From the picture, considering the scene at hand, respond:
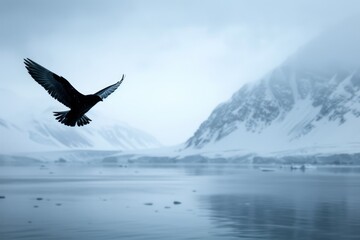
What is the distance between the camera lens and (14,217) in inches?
1372

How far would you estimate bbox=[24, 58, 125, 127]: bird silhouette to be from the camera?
761cm

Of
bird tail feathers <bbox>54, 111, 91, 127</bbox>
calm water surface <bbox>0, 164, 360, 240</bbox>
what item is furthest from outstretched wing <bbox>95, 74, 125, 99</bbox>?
calm water surface <bbox>0, 164, 360, 240</bbox>

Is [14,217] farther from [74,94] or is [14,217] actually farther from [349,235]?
[74,94]

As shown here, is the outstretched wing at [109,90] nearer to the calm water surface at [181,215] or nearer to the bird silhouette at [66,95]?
the bird silhouette at [66,95]

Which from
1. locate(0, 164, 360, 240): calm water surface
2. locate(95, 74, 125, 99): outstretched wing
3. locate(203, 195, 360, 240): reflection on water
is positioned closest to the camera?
locate(95, 74, 125, 99): outstretched wing

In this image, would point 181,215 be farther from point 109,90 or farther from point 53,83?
point 53,83

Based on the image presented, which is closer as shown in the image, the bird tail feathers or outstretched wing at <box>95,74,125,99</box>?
the bird tail feathers

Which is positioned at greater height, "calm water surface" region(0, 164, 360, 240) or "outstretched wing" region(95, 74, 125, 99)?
"outstretched wing" region(95, 74, 125, 99)

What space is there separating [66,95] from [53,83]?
0.30 metres

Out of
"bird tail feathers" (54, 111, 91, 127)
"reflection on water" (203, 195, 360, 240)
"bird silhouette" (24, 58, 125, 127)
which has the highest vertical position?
"bird silhouette" (24, 58, 125, 127)

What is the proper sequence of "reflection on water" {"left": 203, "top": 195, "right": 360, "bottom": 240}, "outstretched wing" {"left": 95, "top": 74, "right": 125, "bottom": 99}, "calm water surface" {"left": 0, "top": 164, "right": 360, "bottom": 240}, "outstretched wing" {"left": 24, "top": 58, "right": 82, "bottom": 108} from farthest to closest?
1. "reflection on water" {"left": 203, "top": 195, "right": 360, "bottom": 240}
2. "calm water surface" {"left": 0, "top": 164, "right": 360, "bottom": 240}
3. "outstretched wing" {"left": 95, "top": 74, "right": 125, "bottom": 99}
4. "outstretched wing" {"left": 24, "top": 58, "right": 82, "bottom": 108}

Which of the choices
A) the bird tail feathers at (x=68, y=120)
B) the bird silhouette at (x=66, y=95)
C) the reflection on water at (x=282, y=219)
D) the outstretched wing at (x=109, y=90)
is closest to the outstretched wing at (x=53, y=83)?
the bird silhouette at (x=66, y=95)

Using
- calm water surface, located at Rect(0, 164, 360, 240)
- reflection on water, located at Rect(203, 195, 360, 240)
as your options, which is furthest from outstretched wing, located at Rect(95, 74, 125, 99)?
reflection on water, located at Rect(203, 195, 360, 240)

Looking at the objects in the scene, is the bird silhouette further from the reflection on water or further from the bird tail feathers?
the reflection on water
